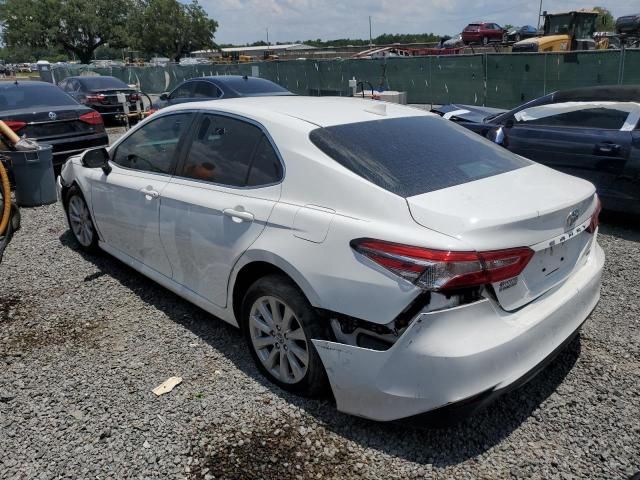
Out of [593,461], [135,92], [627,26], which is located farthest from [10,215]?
[627,26]

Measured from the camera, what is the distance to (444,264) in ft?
7.39

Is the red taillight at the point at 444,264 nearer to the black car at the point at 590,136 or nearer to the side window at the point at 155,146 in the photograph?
the side window at the point at 155,146

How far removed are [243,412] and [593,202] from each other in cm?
223

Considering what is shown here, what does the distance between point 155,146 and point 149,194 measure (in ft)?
1.54

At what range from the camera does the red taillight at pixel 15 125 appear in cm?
799

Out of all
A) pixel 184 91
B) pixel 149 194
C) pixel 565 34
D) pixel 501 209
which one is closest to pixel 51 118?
pixel 184 91

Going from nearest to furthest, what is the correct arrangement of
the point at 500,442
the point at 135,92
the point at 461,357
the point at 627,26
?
1. the point at 461,357
2. the point at 500,442
3. the point at 135,92
4. the point at 627,26

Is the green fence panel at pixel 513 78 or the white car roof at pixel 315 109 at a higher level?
the white car roof at pixel 315 109

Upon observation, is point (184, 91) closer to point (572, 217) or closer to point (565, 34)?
point (572, 217)

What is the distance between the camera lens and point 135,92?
1664 centimetres

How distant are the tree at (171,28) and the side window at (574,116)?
71058mm

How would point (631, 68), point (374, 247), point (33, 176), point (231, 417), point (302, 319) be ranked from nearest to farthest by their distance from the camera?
point (374, 247)
point (302, 319)
point (231, 417)
point (33, 176)
point (631, 68)

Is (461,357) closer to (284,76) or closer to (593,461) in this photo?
(593,461)

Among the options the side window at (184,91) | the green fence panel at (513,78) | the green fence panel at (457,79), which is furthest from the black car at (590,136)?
the green fence panel at (457,79)
